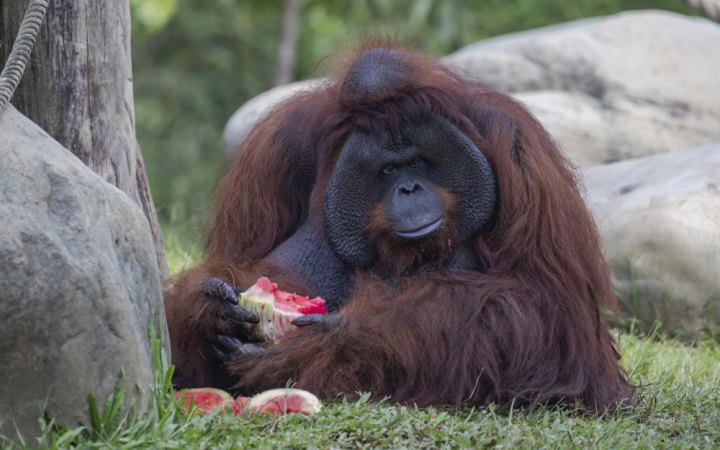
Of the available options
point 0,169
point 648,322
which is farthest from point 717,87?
point 0,169

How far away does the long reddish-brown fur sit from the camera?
343 centimetres

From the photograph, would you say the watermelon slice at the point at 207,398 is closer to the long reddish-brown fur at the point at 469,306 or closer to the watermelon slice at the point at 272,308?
the long reddish-brown fur at the point at 469,306

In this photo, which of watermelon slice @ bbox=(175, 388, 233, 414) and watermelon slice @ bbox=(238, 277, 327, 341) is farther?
watermelon slice @ bbox=(238, 277, 327, 341)

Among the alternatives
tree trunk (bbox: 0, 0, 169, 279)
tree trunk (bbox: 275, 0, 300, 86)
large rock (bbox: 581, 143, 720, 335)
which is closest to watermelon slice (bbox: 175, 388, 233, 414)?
tree trunk (bbox: 0, 0, 169, 279)

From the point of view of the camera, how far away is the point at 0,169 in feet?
8.97

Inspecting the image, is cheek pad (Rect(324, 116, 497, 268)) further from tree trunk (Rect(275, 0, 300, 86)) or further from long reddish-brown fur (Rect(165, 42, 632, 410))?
tree trunk (Rect(275, 0, 300, 86))

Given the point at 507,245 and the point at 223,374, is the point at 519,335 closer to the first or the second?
the point at 507,245

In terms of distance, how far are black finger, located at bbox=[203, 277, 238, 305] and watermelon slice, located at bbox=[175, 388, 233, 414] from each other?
0.29m

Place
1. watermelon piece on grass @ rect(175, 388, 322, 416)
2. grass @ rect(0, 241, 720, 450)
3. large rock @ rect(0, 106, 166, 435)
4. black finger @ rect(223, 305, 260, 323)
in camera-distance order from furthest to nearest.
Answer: black finger @ rect(223, 305, 260, 323) < watermelon piece on grass @ rect(175, 388, 322, 416) < grass @ rect(0, 241, 720, 450) < large rock @ rect(0, 106, 166, 435)

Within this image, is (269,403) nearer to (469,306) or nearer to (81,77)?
(469,306)

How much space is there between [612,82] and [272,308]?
4875mm

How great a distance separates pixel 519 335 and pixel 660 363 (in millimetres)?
1443

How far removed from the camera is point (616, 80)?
7.75 m

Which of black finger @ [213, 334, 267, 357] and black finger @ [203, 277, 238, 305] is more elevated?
black finger @ [203, 277, 238, 305]
